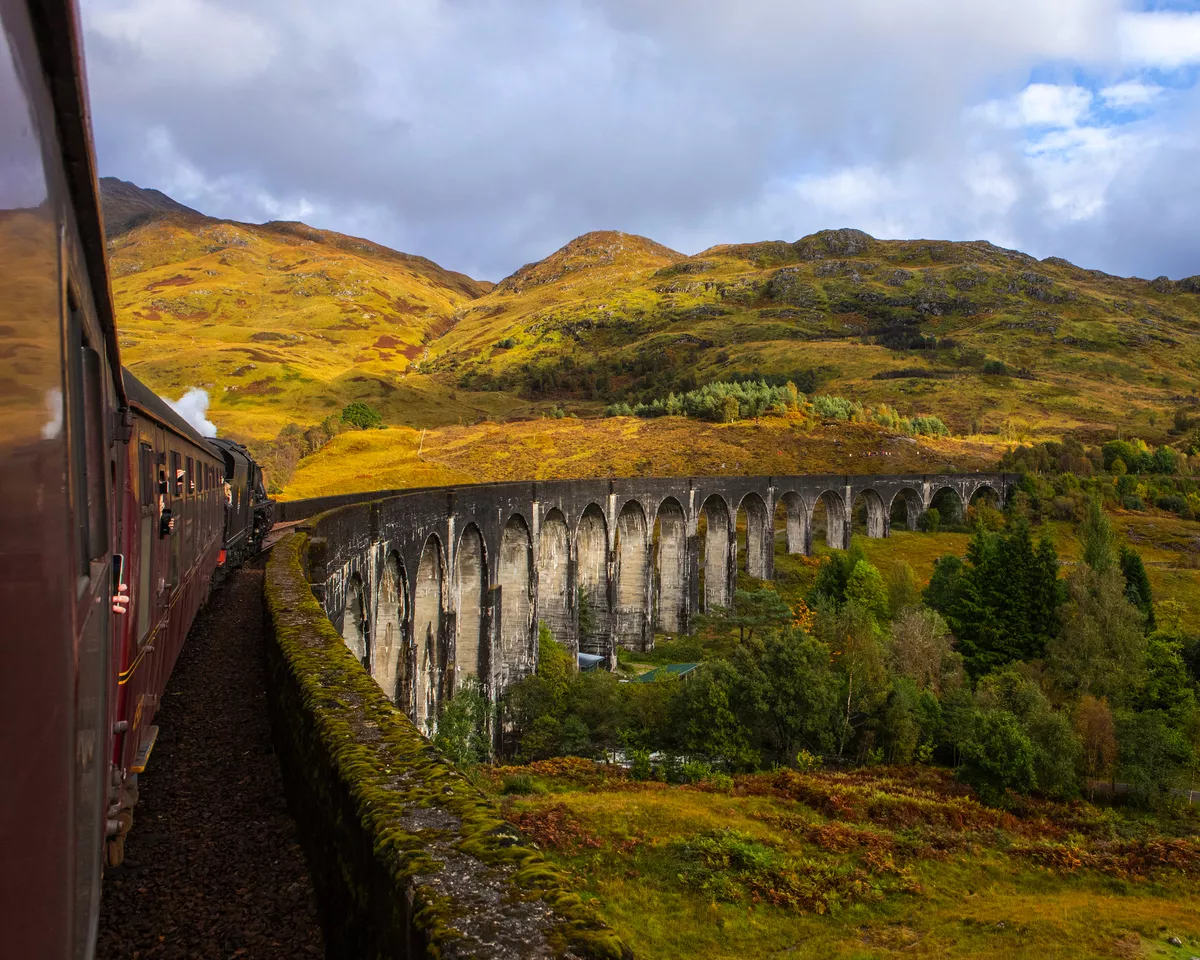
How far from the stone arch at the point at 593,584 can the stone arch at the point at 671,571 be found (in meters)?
6.02

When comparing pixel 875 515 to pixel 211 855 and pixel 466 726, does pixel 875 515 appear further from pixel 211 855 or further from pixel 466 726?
pixel 211 855

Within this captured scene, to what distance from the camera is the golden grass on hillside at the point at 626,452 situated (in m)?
53.2

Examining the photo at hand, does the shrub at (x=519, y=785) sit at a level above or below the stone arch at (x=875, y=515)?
below

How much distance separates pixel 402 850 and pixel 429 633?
20.6 meters

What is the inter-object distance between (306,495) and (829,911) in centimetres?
3793

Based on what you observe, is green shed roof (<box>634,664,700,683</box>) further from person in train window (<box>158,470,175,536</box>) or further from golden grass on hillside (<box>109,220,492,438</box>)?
golden grass on hillside (<box>109,220,492,438</box>)

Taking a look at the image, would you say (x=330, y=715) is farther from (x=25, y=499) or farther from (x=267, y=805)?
(x=25, y=499)

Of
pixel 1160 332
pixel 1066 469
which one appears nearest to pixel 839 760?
pixel 1066 469

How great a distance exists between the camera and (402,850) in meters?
3.08

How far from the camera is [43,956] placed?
5.46ft

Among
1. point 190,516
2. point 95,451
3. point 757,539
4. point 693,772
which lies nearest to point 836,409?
point 757,539

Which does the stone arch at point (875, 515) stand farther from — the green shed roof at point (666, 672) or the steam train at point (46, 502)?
the steam train at point (46, 502)

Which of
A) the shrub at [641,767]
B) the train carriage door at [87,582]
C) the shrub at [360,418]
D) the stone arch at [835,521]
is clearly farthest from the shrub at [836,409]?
the train carriage door at [87,582]

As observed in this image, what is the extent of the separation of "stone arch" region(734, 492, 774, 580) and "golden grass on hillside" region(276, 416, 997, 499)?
9046 mm
